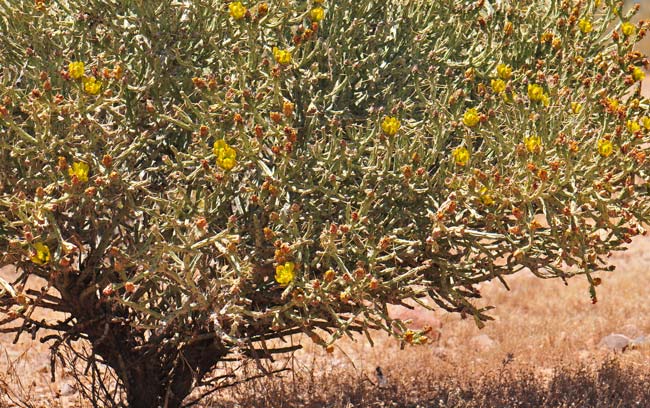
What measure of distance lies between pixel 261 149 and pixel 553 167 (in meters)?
1.16

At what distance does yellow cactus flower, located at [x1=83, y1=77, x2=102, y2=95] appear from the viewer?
4027mm

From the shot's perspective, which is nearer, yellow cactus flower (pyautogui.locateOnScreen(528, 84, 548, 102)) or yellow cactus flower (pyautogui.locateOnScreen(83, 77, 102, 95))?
yellow cactus flower (pyautogui.locateOnScreen(83, 77, 102, 95))

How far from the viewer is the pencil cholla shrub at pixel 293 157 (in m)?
4.05

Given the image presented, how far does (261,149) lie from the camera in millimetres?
4125

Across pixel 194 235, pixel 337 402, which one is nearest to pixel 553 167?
pixel 194 235

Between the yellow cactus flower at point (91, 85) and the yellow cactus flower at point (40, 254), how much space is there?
0.63 metres

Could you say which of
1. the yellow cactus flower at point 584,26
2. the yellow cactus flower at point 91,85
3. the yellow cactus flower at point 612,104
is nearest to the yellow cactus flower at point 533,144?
the yellow cactus flower at point 612,104

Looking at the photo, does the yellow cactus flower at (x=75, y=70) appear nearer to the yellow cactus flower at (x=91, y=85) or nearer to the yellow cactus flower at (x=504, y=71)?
the yellow cactus flower at (x=91, y=85)

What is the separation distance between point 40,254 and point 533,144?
199cm

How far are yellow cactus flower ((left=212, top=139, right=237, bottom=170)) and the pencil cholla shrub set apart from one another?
0.04 ft

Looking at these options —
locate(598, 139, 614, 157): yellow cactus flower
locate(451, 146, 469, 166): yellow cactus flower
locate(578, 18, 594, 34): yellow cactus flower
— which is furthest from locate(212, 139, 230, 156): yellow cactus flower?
locate(578, 18, 594, 34): yellow cactus flower

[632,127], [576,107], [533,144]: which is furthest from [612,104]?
[533,144]

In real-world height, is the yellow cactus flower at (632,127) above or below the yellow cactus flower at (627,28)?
below

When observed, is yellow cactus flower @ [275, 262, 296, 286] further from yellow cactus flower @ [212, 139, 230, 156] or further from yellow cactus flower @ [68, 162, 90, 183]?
yellow cactus flower @ [68, 162, 90, 183]
